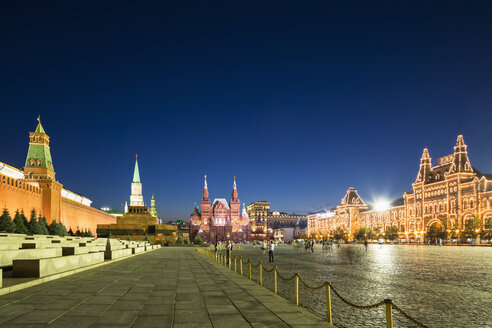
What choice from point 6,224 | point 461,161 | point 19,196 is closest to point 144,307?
point 6,224

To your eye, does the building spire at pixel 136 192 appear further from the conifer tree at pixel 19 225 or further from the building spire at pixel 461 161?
the conifer tree at pixel 19 225

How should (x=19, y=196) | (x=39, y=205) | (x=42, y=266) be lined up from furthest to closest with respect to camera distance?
(x=39, y=205), (x=19, y=196), (x=42, y=266)

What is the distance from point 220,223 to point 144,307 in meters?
134

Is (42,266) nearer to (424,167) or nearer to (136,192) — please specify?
(424,167)

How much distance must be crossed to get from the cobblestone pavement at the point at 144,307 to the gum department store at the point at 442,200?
7992cm

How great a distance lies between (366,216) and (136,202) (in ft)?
253

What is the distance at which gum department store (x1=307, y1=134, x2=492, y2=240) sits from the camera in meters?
82.4

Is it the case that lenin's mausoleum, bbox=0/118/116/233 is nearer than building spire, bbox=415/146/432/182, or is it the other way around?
lenin's mausoleum, bbox=0/118/116/233

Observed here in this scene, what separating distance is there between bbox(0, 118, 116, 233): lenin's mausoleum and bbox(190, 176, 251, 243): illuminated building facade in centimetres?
6436

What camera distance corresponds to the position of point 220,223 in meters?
141

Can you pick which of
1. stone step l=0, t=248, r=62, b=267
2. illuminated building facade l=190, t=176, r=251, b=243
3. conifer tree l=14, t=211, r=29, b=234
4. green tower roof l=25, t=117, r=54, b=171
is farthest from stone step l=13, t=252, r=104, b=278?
illuminated building facade l=190, t=176, r=251, b=243

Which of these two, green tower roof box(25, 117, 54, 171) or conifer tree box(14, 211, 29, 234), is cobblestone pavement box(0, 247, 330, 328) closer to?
conifer tree box(14, 211, 29, 234)

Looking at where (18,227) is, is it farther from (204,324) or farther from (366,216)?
(366,216)

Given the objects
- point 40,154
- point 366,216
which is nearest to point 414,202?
point 366,216
